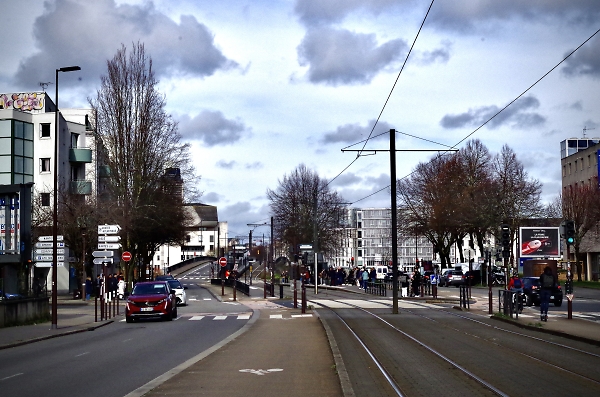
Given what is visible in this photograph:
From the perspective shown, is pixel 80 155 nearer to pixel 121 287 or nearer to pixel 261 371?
pixel 121 287

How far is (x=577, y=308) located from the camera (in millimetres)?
37562

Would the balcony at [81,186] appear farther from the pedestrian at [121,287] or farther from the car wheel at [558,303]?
the car wheel at [558,303]

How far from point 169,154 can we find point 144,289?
29518 mm

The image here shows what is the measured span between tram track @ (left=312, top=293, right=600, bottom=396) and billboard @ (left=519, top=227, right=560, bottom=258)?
34.3 m

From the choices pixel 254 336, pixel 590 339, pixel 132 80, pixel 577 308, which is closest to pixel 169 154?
pixel 132 80

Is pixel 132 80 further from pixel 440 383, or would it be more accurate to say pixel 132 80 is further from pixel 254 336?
pixel 440 383

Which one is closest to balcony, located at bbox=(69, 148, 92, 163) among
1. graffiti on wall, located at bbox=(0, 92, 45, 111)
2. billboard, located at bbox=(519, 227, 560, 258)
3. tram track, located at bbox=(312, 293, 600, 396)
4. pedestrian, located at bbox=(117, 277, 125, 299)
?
graffiti on wall, located at bbox=(0, 92, 45, 111)

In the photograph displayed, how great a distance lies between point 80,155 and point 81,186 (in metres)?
4.52

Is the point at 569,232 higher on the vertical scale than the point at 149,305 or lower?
higher

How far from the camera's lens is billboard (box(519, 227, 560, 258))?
61312 millimetres

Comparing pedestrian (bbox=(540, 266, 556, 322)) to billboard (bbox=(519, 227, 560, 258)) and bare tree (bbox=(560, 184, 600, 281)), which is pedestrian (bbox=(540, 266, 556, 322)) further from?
bare tree (bbox=(560, 184, 600, 281))

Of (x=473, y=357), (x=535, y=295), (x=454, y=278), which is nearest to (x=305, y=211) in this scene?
(x=454, y=278)

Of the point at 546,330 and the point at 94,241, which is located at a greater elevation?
the point at 94,241

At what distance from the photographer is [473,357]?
16797 mm
